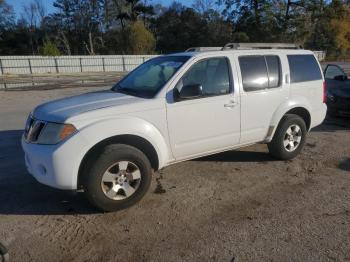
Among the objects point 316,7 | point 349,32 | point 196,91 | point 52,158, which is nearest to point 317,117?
point 196,91

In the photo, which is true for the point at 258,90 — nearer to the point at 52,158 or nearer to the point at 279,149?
the point at 279,149

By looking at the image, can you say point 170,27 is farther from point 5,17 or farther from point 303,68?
point 303,68

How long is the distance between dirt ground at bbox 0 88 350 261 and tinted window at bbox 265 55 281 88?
129 centimetres

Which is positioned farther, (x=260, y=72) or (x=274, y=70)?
(x=274, y=70)

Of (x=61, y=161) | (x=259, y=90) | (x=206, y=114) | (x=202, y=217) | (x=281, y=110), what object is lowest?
(x=202, y=217)

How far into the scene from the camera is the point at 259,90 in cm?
503

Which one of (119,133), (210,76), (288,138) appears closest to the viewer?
(119,133)

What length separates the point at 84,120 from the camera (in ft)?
12.2

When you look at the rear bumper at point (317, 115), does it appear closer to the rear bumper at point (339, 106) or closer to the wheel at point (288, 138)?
the wheel at point (288, 138)

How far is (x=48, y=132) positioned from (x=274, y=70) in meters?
3.38

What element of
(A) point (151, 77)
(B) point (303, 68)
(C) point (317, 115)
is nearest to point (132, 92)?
(A) point (151, 77)

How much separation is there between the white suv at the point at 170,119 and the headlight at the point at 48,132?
0.4 inches

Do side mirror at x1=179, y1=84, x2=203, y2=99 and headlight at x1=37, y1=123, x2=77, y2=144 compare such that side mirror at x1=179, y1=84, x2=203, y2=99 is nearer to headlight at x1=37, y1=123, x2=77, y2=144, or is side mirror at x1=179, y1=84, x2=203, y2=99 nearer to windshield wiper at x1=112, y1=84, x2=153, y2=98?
windshield wiper at x1=112, y1=84, x2=153, y2=98

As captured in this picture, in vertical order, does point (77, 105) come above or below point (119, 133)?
above
